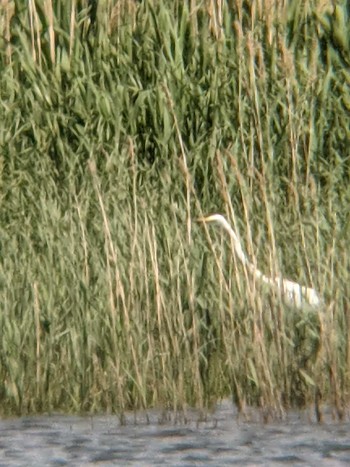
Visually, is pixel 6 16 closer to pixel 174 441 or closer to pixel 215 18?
pixel 215 18

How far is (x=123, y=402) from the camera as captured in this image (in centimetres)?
625

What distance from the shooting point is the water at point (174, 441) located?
18.2ft

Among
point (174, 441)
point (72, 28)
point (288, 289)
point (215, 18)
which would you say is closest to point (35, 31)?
point (72, 28)

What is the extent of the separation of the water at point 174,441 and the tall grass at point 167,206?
10 centimetres

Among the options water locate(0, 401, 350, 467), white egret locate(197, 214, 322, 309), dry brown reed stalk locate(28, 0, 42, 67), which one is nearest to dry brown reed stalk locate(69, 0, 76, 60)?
dry brown reed stalk locate(28, 0, 42, 67)

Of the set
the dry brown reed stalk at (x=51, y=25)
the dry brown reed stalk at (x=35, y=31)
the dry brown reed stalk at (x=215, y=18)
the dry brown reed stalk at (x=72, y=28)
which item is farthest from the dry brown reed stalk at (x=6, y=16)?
the dry brown reed stalk at (x=215, y=18)

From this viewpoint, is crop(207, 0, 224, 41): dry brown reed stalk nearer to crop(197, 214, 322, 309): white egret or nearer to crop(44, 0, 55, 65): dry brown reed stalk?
crop(44, 0, 55, 65): dry brown reed stalk

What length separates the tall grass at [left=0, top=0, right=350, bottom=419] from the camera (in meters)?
6.30

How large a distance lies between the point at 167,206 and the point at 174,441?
1773 mm

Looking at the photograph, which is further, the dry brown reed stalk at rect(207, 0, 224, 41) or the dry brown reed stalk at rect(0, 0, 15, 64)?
the dry brown reed stalk at rect(0, 0, 15, 64)

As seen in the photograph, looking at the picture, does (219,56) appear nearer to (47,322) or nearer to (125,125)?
(125,125)

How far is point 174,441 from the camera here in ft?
19.3

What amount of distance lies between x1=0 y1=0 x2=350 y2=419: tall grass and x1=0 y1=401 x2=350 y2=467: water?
10cm

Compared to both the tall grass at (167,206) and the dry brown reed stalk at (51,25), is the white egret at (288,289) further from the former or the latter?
the dry brown reed stalk at (51,25)
